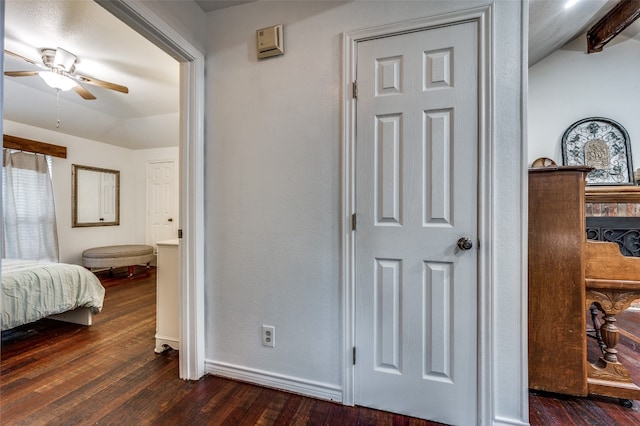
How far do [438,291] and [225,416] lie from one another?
1.29 m

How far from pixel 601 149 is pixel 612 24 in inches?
51.8

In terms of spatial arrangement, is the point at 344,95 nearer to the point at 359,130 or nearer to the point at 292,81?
the point at 359,130

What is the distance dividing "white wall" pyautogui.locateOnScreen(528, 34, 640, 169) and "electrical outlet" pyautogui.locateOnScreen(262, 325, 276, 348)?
151 inches

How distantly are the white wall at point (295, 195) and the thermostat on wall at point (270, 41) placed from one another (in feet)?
0.15

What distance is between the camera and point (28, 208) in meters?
3.87

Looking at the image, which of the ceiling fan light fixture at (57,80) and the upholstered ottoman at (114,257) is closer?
the ceiling fan light fixture at (57,80)

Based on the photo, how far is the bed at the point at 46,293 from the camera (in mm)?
2203

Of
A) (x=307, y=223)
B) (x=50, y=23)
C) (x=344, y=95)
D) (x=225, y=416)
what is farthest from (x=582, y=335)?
(x=50, y=23)

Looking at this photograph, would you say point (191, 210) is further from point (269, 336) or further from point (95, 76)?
point (95, 76)

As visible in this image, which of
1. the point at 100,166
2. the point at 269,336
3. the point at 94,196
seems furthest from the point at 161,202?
the point at 269,336

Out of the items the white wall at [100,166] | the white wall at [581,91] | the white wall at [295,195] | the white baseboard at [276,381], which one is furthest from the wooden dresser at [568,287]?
the white wall at [100,166]

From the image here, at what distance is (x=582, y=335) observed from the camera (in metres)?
1.52

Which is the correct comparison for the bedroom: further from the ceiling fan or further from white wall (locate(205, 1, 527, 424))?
white wall (locate(205, 1, 527, 424))

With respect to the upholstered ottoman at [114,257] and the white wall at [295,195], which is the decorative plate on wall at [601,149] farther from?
the upholstered ottoman at [114,257]
